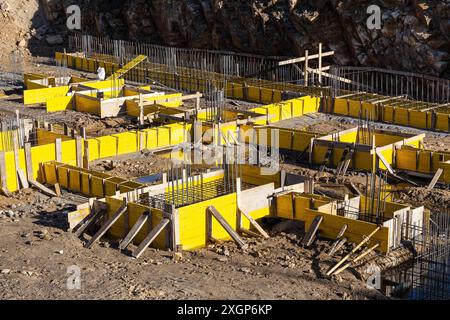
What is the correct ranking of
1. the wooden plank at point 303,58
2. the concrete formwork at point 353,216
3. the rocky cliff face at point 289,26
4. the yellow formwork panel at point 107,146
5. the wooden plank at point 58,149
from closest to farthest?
the concrete formwork at point 353,216 → the wooden plank at point 58,149 → the yellow formwork panel at point 107,146 → the rocky cliff face at point 289,26 → the wooden plank at point 303,58

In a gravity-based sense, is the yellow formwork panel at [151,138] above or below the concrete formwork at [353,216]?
above

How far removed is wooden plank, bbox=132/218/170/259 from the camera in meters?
13.4

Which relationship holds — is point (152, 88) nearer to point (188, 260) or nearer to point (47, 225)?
point (47, 225)

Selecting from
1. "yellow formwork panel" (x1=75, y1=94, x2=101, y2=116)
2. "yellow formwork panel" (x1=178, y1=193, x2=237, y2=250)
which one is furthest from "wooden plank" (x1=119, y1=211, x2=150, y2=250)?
"yellow formwork panel" (x1=75, y1=94, x2=101, y2=116)

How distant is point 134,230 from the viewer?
1382 centimetres

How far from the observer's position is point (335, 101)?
23.7 metres

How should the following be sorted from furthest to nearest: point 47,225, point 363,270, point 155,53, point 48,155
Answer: point 155,53 → point 48,155 → point 47,225 → point 363,270

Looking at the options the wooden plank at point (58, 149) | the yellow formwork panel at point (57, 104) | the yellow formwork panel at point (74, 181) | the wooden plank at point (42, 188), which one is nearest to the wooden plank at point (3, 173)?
the wooden plank at point (42, 188)

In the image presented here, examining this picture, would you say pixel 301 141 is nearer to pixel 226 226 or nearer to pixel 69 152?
pixel 69 152

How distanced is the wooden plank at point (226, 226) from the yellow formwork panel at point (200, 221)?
0.14m

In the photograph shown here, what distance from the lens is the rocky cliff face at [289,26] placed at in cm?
2638

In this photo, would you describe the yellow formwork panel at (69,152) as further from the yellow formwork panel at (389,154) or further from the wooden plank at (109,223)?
the yellow formwork panel at (389,154)
